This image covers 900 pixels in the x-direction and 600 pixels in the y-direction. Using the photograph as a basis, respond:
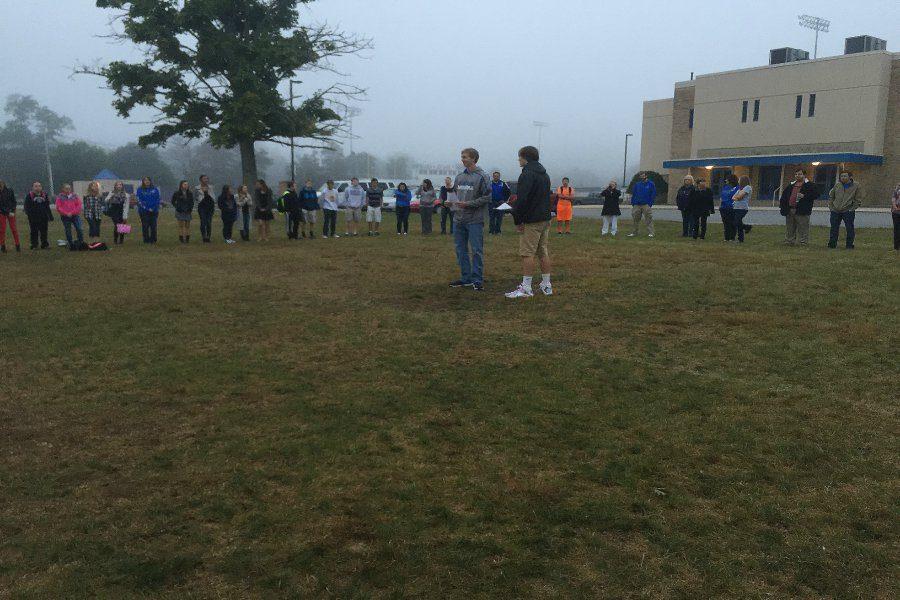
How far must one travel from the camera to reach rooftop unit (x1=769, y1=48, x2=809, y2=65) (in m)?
48.5

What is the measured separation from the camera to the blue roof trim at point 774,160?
3997 cm

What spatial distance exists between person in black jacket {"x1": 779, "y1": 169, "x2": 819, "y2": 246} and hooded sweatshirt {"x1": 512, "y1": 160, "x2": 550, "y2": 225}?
867 centimetres

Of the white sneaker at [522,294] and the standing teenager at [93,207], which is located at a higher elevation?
the standing teenager at [93,207]

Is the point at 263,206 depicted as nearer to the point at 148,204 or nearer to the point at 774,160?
the point at 148,204

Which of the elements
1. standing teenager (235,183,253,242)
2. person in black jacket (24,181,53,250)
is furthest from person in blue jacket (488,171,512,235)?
person in black jacket (24,181,53,250)

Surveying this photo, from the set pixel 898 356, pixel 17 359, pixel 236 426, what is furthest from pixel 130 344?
pixel 898 356

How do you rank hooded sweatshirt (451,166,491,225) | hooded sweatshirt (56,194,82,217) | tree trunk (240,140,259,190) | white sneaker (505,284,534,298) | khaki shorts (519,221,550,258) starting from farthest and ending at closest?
tree trunk (240,140,259,190)
hooded sweatshirt (56,194,82,217)
hooded sweatshirt (451,166,491,225)
white sneaker (505,284,534,298)
khaki shorts (519,221,550,258)

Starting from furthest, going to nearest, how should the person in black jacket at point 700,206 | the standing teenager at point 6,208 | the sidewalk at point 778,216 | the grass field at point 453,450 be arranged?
1. the sidewalk at point 778,216
2. the person in black jacket at point 700,206
3. the standing teenager at point 6,208
4. the grass field at point 453,450

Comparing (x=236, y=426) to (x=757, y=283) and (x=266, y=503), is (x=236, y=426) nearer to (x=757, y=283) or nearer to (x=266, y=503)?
(x=266, y=503)

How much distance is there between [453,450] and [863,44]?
5424cm

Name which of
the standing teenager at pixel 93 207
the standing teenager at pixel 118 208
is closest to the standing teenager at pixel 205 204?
the standing teenager at pixel 118 208

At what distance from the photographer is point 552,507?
3283mm

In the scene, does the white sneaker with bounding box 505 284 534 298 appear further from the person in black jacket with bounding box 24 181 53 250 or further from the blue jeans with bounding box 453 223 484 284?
the person in black jacket with bounding box 24 181 53 250

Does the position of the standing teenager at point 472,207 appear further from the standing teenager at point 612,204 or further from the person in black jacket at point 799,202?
the standing teenager at point 612,204
